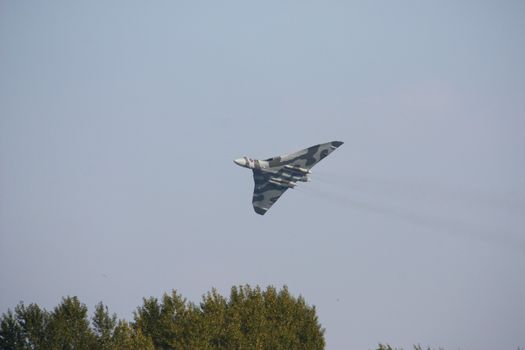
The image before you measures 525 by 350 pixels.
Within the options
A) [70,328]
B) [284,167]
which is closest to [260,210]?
[284,167]

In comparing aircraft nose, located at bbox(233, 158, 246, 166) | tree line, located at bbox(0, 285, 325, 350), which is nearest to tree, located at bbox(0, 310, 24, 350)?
tree line, located at bbox(0, 285, 325, 350)

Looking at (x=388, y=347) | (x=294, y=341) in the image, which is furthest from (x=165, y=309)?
(x=388, y=347)

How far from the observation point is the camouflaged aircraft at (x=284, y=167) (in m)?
106

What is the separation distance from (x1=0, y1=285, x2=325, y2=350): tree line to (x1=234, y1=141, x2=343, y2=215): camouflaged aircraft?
11945mm

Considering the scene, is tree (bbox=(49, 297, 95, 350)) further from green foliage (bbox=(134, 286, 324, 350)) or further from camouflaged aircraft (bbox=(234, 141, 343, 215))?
camouflaged aircraft (bbox=(234, 141, 343, 215))

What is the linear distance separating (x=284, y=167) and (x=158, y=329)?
783 inches

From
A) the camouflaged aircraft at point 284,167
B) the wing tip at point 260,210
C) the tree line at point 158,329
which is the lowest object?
the tree line at point 158,329

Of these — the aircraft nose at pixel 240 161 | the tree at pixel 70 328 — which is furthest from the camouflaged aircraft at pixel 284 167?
the tree at pixel 70 328

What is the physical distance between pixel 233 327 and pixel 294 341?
800 cm

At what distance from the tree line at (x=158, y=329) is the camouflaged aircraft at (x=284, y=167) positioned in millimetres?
11945

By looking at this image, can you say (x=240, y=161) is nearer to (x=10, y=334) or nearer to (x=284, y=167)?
(x=284, y=167)

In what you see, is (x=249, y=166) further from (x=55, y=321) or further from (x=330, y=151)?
(x=55, y=321)

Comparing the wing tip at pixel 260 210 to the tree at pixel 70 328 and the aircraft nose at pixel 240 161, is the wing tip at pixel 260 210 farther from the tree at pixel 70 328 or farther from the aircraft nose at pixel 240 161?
the tree at pixel 70 328

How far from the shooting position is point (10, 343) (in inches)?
3846
